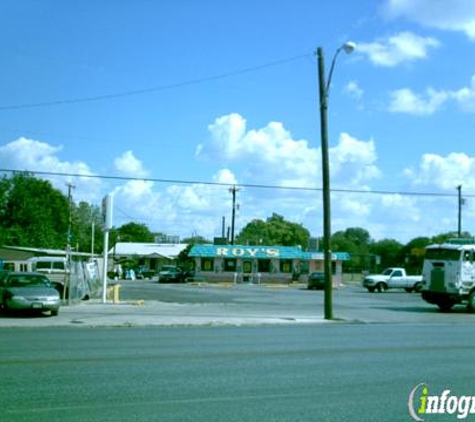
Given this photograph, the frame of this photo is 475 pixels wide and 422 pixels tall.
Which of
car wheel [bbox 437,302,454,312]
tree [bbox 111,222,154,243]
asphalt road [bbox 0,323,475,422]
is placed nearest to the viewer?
asphalt road [bbox 0,323,475,422]

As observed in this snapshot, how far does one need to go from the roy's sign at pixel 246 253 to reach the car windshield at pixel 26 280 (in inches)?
1562

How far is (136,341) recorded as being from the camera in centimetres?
1606

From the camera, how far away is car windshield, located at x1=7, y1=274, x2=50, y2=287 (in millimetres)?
24406

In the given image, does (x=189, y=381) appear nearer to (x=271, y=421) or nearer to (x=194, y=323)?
(x=271, y=421)

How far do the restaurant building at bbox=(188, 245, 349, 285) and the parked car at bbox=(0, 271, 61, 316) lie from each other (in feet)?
130

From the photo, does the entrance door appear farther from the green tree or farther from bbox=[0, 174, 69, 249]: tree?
the green tree

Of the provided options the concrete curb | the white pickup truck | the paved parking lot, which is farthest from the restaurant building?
the concrete curb

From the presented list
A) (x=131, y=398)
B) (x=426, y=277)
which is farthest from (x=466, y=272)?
(x=131, y=398)

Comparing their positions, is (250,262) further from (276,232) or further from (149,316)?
(276,232)

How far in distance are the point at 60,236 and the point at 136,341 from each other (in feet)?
212

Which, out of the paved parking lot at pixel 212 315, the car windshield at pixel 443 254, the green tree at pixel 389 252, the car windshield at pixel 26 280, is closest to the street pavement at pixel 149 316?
the paved parking lot at pixel 212 315

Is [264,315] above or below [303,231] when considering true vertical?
below

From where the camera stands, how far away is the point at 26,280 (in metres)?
24.6

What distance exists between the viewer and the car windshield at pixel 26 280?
80.1 ft
